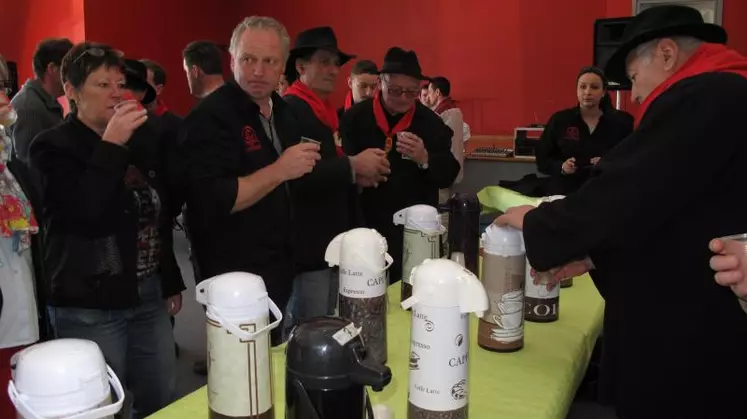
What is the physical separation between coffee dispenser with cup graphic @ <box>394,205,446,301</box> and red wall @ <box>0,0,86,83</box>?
560 centimetres

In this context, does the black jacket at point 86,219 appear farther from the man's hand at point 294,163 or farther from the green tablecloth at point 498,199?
the green tablecloth at point 498,199

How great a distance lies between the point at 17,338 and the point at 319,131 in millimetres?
1067

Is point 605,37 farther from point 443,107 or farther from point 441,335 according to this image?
point 441,335

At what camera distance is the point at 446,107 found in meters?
5.13

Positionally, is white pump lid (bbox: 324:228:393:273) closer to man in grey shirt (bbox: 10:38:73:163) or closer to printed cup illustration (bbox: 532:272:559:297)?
printed cup illustration (bbox: 532:272:559:297)

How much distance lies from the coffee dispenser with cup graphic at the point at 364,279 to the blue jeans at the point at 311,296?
35.9 inches

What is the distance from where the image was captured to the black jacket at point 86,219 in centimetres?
149

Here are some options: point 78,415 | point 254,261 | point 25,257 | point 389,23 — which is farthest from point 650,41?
point 389,23

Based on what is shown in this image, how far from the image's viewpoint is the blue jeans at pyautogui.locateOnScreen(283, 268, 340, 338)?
2.08 m

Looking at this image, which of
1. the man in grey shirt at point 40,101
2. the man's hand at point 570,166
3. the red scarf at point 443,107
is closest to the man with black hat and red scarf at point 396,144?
the man's hand at point 570,166

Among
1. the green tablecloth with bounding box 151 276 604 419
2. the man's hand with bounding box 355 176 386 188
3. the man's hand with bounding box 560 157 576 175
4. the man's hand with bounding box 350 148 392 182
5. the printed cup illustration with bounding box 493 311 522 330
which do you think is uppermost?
the man's hand with bounding box 350 148 392 182

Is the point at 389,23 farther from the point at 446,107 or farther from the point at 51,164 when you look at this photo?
the point at 51,164

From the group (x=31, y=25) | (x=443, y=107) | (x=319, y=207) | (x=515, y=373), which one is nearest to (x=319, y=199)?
(x=319, y=207)

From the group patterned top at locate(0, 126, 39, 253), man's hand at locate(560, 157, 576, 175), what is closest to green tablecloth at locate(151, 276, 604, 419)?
patterned top at locate(0, 126, 39, 253)
